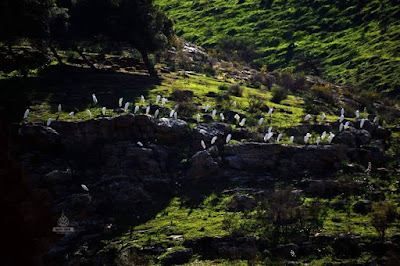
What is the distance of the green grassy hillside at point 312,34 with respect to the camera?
5275 centimetres

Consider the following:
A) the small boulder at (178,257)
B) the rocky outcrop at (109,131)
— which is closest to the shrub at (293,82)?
the rocky outcrop at (109,131)

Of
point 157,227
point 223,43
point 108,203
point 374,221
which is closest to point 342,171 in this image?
point 374,221

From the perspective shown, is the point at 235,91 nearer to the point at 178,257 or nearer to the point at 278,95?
the point at 278,95

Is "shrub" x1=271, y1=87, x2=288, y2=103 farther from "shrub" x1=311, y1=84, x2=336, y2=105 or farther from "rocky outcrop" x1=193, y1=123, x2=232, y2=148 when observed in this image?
"rocky outcrop" x1=193, y1=123, x2=232, y2=148

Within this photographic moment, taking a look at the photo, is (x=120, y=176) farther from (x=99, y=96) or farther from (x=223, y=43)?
(x=223, y=43)

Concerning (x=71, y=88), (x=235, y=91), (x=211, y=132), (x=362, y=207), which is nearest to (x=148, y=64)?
(x=235, y=91)

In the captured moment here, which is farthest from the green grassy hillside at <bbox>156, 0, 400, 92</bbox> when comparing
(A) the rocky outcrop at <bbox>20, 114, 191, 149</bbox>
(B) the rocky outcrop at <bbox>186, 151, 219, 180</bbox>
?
(A) the rocky outcrop at <bbox>20, 114, 191, 149</bbox>

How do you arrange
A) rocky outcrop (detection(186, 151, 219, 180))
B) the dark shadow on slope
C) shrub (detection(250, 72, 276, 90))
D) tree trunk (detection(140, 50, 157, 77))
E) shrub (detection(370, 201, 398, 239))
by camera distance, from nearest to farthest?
shrub (detection(370, 201, 398, 239)) → rocky outcrop (detection(186, 151, 219, 180)) → the dark shadow on slope → tree trunk (detection(140, 50, 157, 77)) → shrub (detection(250, 72, 276, 90))

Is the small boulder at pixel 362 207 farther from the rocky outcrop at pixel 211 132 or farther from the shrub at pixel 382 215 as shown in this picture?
the rocky outcrop at pixel 211 132

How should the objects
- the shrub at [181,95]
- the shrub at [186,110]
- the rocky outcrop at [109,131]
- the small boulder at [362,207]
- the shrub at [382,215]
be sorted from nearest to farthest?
the shrub at [382,215] → the small boulder at [362,207] → the rocky outcrop at [109,131] → the shrub at [186,110] → the shrub at [181,95]
